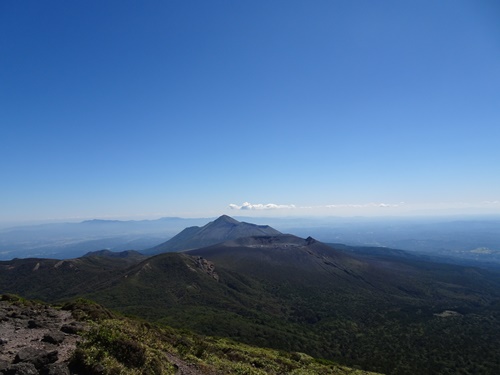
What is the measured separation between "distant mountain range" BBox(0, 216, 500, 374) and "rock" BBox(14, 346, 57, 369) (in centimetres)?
7570

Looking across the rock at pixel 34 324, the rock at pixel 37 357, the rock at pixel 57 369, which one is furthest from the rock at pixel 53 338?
the rock at pixel 57 369

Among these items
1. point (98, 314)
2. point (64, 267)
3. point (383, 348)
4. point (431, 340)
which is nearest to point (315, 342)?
point (383, 348)

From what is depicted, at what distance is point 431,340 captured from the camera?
324 feet

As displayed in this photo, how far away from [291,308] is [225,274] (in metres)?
49.4

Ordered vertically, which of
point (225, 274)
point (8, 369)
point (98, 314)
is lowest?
point (225, 274)

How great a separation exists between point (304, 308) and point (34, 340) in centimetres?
13644

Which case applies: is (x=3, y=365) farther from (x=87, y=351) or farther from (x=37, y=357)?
(x=87, y=351)

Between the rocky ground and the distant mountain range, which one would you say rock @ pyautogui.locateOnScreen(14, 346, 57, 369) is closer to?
the rocky ground

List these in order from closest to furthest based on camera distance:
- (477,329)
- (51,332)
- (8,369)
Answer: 1. (8,369)
2. (51,332)
3. (477,329)

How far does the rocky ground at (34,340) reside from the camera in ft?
48.2

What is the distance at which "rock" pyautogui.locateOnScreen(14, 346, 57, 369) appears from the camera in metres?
15.1

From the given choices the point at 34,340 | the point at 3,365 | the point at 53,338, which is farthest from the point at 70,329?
the point at 3,365

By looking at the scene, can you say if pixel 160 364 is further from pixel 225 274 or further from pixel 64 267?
pixel 64 267

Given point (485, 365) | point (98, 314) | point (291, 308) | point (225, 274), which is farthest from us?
point (225, 274)
